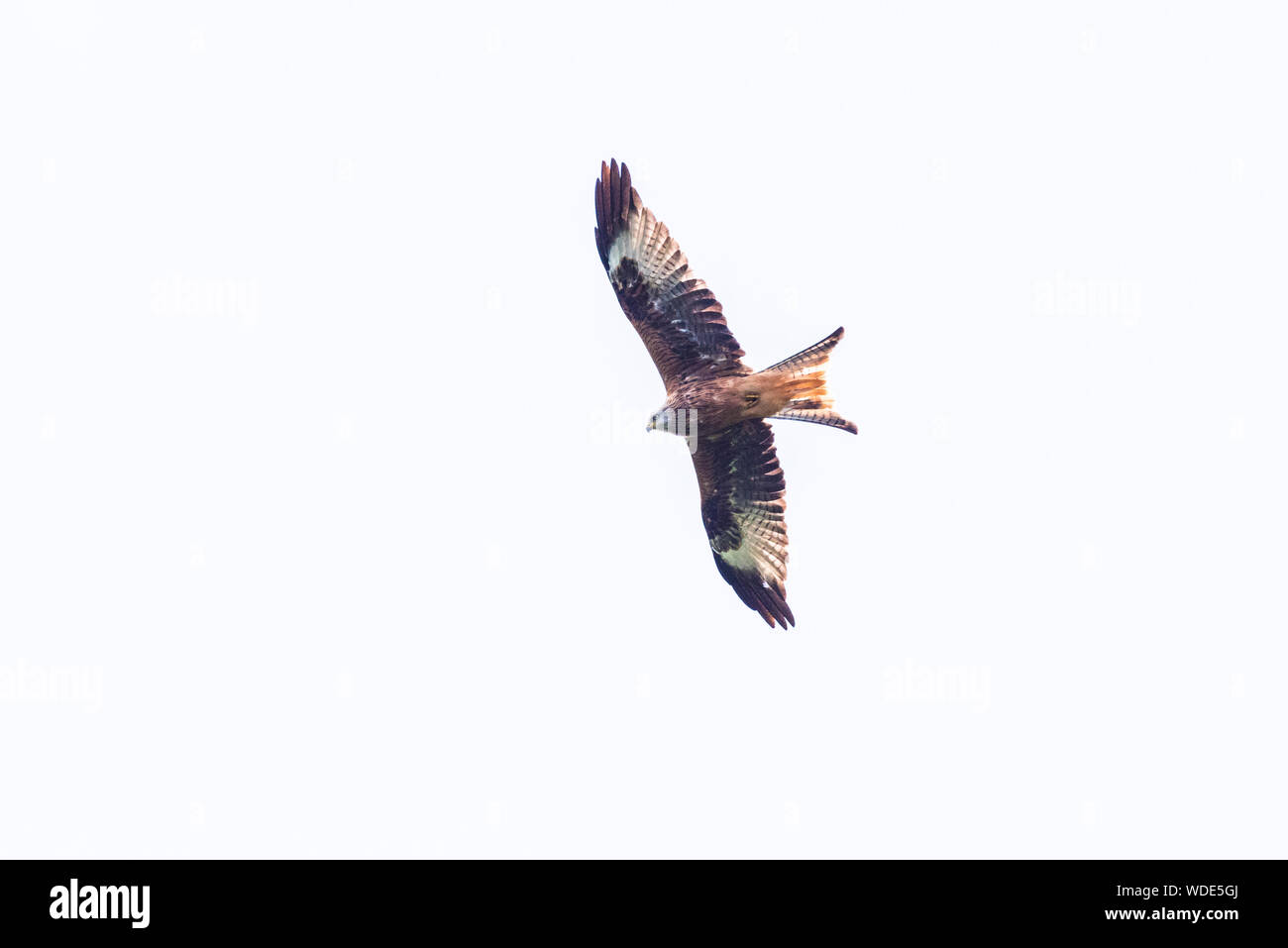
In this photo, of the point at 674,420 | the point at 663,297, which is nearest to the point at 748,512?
the point at 674,420

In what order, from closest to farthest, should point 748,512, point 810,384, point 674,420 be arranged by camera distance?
point 810,384 < point 674,420 < point 748,512

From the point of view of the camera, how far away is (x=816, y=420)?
48.3ft

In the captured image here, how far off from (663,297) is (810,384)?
1200 millimetres

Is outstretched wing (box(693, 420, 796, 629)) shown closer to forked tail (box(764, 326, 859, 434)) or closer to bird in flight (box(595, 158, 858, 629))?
bird in flight (box(595, 158, 858, 629))

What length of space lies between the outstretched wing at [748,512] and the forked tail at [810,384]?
49 centimetres

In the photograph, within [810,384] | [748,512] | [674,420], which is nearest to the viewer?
[810,384]

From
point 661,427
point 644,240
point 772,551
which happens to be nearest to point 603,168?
point 644,240

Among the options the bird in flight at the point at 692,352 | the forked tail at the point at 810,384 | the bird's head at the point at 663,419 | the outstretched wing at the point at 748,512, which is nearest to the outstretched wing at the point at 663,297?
the bird in flight at the point at 692,352

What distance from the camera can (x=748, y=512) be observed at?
15.7 meters

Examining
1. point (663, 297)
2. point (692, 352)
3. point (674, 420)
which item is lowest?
point (674, 420)

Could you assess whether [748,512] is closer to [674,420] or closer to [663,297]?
[674,420]
